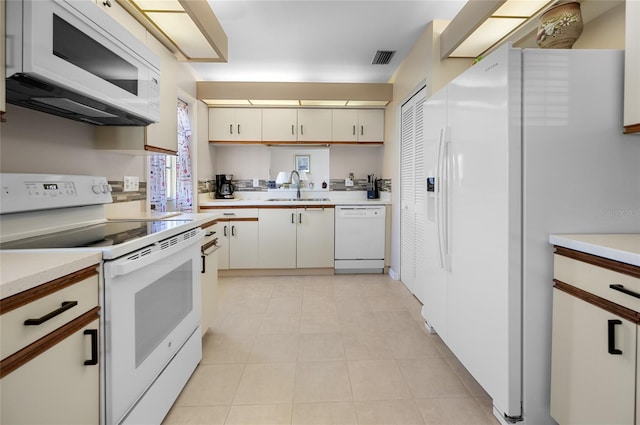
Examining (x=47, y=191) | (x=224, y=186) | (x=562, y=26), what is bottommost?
(x=47, y=191)

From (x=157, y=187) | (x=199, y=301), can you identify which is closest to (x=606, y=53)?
(x=199, y=301)

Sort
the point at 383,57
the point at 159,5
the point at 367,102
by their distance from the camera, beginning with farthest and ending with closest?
1. the point at 367,102
2. the point at 383,57
3. the point at 159,5

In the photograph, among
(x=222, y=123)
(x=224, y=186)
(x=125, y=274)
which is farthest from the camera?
(x=224, y=186)

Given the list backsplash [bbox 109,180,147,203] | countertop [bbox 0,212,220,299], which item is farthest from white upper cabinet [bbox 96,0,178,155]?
countertop [bbox 0,212,220,299]

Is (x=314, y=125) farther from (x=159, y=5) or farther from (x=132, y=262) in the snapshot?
(x=132, y=262)

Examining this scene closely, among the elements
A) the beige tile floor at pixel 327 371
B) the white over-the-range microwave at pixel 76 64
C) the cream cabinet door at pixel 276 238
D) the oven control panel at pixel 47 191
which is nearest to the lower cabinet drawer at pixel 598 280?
the beige tile floor at pixel 327 371

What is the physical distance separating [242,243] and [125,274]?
296 cm

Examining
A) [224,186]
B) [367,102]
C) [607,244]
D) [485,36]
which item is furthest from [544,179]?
[224,186]

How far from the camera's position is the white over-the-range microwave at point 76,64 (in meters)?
A: 1.04

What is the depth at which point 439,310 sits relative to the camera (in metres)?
2.23

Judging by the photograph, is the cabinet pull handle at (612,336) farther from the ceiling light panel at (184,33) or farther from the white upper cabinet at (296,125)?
the white upper cabinet at (296,125)

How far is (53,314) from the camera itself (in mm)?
878

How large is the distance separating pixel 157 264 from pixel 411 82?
296cm

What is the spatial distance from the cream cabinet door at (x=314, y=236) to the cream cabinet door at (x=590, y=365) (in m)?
2.89
